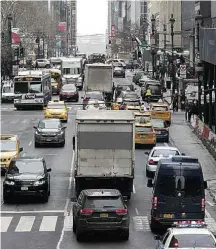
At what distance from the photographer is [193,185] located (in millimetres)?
25906

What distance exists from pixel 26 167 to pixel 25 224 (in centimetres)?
490

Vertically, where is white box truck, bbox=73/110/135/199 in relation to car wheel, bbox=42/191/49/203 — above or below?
above

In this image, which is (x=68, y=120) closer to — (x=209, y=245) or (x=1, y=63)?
(x=209, y=245)

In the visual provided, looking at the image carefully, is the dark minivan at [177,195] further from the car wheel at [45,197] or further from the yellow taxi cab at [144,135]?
the yellow taxi cab at [144,135]

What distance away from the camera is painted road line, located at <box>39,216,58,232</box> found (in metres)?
27.0

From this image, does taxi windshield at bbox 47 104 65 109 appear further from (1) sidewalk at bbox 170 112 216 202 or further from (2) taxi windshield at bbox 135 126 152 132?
(2) taxi windshield at bbox 135 126 152 132

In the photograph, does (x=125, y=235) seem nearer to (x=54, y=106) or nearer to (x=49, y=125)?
(x=49, y=125)

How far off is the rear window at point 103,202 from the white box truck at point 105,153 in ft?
22.7

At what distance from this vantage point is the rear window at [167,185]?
25.8m

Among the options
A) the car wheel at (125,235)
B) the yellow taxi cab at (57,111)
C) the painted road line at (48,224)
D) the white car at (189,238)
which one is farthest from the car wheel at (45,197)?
the yellow taxi cab at (57,111)

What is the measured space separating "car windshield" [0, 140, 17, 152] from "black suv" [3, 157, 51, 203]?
785 centimetres

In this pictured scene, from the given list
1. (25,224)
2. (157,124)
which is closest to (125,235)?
(25,224)

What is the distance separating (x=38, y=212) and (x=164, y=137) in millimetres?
23474

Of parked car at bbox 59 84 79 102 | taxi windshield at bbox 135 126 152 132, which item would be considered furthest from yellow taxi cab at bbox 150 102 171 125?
parked car at bbox 59 84 79 102
